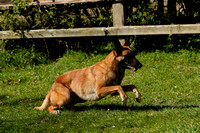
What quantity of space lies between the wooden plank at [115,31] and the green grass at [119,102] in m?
1.11

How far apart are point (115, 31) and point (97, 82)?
3.37 m

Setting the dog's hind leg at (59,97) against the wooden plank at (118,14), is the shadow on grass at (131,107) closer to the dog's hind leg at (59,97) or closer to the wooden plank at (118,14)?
the dog's hind leg at (59,97)

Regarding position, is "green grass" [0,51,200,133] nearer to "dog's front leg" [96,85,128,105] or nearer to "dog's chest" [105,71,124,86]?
"dog's front leg" [96,85,128,105]

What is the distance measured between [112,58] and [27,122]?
1.96 metres

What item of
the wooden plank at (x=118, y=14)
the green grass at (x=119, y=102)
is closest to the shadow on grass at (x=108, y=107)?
the green grass at (x=119, y=102)

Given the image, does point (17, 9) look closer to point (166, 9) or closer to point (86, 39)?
point (86, 39)

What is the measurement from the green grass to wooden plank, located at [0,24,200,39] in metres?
1.11

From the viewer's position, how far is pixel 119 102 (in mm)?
7434

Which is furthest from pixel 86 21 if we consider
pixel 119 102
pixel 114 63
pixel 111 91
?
pixel 111 91

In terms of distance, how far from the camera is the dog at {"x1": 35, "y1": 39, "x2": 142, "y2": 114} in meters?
6.34

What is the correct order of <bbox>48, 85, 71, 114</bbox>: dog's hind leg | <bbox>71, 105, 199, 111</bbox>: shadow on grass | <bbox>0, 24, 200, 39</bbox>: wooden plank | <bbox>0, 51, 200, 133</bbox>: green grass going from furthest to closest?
1. <bbox>0, 24, 200, 39</bbox>: wooden plank
2. <bbox>48, 85, 71, 114</bbox>: dog's hind leg
3. <bbox>71, 105, 199, 111</bbox>: shadow on grass
4. <bbox>0, 51, 200, 133</bbox>: green grass

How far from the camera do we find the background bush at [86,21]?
11.3 m

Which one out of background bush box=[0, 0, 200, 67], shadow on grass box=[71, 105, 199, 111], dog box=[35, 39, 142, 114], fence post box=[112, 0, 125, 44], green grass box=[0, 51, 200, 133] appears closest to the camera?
green grass box=[0, 51, 200, 133]

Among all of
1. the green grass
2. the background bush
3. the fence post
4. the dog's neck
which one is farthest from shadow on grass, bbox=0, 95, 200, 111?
the background bush
